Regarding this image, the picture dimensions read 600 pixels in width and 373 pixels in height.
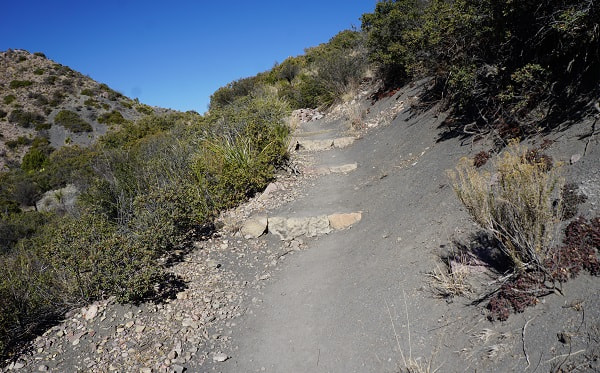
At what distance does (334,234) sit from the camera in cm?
626

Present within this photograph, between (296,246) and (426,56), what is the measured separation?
6.63 meters

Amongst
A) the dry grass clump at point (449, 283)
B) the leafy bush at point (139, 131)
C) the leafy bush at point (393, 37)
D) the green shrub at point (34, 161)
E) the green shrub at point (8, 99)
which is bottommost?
the dry grass clump at point (449, 283)

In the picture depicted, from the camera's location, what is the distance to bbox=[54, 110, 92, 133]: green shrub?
2898cm

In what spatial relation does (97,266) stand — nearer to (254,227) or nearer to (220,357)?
(220,357)

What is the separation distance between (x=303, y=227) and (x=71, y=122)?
3074cm

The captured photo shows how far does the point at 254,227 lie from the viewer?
6586mm

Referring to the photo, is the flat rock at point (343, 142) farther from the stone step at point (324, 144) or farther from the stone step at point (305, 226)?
the stone step at point (305, 226)

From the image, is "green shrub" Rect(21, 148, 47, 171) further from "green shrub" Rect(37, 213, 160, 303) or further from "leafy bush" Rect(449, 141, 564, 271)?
"leafy bush" Rect(449, 141, 564, 271)

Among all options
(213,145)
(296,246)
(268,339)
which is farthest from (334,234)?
(213,145)

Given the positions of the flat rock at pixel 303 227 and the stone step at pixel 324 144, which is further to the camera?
the stone step at pixel 324 144

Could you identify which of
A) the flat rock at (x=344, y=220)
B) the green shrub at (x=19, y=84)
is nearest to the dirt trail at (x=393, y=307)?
the flat rock at (x=344, y=220)

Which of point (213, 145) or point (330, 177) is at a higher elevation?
point (213, 145)

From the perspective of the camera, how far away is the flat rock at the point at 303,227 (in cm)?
640

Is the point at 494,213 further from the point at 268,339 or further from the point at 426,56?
the point at 426,56
